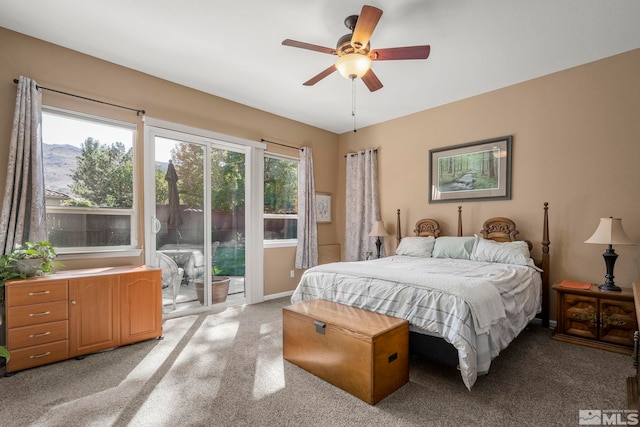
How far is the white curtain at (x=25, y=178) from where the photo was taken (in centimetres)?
260

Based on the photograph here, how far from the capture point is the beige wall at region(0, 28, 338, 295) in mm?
2762

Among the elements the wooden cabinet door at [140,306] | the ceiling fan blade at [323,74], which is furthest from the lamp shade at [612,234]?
the wooden cabinet door at [140,306]

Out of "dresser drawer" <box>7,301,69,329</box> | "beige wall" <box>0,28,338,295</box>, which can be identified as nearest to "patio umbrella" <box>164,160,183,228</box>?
"beige wall" <box>0,28,338,295</box>

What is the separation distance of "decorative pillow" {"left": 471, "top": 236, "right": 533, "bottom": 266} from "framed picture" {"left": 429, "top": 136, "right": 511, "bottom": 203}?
0.64 m

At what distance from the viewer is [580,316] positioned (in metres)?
2.95

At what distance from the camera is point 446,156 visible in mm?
4383

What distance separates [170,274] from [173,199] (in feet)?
2.95

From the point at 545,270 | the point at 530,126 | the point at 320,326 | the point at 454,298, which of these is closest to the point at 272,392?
the point at 320,326

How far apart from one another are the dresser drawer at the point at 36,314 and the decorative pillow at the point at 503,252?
4058 mm

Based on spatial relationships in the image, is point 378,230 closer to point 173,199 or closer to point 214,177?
point 214,177

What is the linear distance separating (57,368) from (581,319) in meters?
4.52

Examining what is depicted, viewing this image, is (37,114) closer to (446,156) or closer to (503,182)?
(446,156)

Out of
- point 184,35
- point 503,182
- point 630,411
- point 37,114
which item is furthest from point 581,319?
point 37,114

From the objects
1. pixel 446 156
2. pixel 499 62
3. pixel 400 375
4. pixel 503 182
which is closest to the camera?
pixel 400 375
